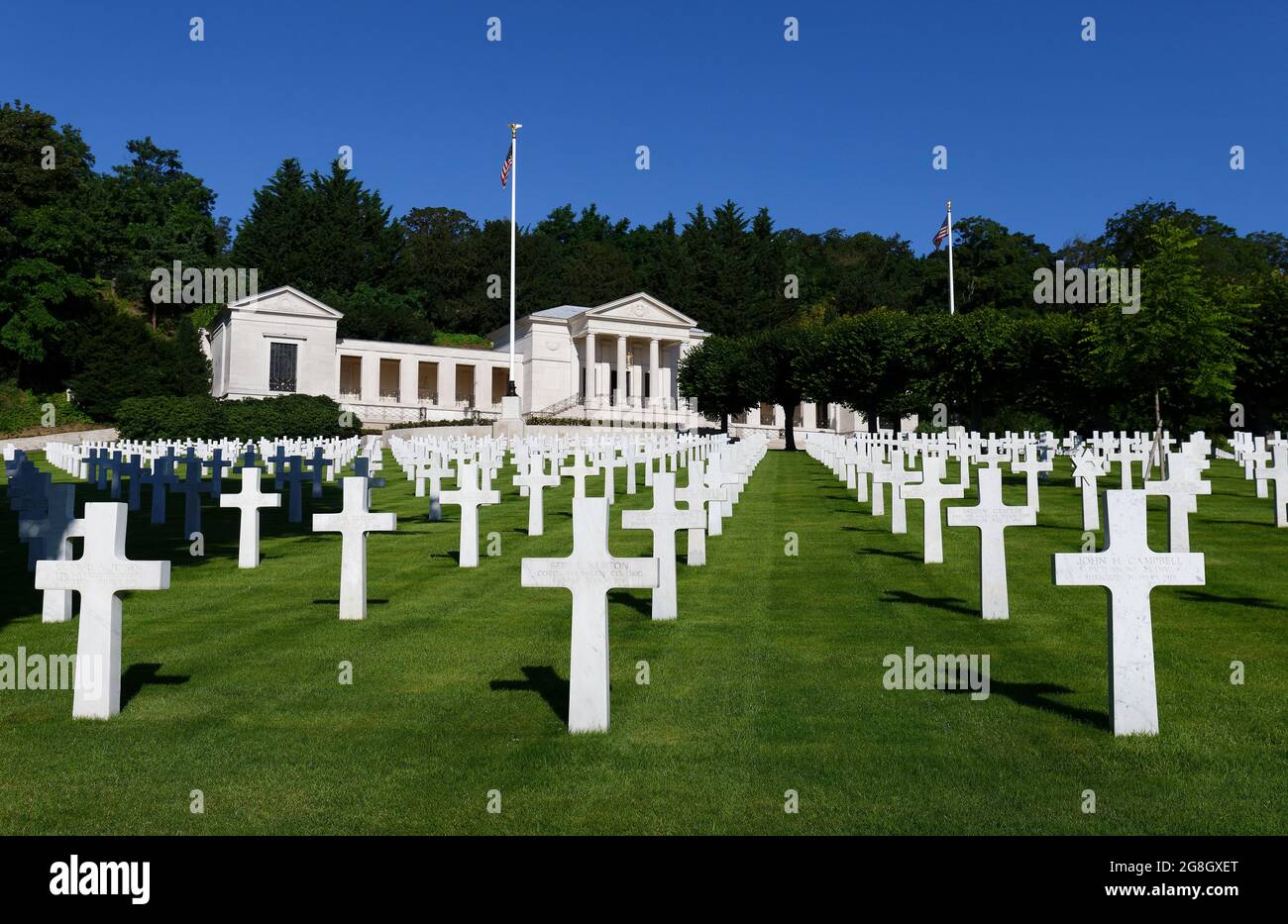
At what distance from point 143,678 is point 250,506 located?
17.5 ft

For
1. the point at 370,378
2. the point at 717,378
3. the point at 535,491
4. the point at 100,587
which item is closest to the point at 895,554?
the point at 535,491

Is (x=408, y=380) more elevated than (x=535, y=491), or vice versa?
(x=408, y=380)

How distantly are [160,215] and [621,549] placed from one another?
7945 centimetres

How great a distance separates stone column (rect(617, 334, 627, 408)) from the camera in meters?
74.3

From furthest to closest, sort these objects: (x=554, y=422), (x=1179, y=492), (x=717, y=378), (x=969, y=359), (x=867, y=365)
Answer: (x=717, y=378) → (x=554, y=422) → (x=867, y=365) → (x=969, y=359) → (x=1179, y=492)

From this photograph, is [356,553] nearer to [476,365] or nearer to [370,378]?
[370,378]

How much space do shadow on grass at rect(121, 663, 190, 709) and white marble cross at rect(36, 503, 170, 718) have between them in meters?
0.44

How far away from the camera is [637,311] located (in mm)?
76500

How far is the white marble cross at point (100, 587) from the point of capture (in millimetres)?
6598

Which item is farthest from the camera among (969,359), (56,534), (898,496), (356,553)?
(969,359)

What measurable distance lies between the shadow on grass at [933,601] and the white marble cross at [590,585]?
4.47 metres

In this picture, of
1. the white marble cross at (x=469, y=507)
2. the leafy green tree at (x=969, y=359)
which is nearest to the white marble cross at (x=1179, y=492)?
the white marble cross at (x=469, y=507)

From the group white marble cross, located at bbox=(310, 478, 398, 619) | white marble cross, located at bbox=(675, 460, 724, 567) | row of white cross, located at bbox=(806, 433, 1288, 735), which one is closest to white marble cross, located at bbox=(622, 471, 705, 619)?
white marble cross, located at bbox=(675, 460, 724, 567)
